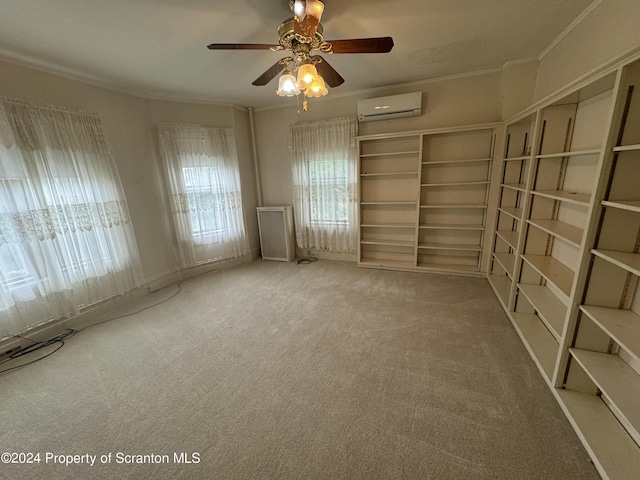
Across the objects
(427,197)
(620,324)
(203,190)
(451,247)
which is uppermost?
(203,190)

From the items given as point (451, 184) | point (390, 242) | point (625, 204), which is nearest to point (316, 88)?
point (625, 204)

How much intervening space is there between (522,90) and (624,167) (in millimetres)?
2082

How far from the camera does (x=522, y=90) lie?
2707 mm

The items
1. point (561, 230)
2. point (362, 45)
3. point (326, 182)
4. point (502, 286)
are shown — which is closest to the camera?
point (362, 45)

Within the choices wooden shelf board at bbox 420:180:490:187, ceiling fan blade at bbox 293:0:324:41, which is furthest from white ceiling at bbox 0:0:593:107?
wooden shelf board at bbox 420:180:490:187

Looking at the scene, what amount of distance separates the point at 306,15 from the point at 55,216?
9.05ft

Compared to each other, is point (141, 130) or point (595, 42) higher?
point (595, 42)

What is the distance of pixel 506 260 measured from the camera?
2.80 meters

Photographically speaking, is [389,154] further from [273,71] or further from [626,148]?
[626,148]

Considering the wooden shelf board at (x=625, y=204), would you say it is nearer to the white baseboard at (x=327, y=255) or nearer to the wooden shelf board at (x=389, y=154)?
the wooden shelf board at (x=389, y=154)

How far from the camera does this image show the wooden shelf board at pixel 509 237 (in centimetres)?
251

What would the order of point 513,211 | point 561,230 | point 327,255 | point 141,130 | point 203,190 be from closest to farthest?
point 561,230 → point 513,211 → point 141,130 → point 203,190 → point 327,255

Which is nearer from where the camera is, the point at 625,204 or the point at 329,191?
Result: the point at 625,204

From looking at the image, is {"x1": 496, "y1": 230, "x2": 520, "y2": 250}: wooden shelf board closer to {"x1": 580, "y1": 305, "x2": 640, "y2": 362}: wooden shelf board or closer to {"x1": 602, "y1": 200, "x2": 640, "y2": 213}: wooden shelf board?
{"x1": 580, "y1": 305, "x2": 640, "y2": 362}: wooden shelf board
